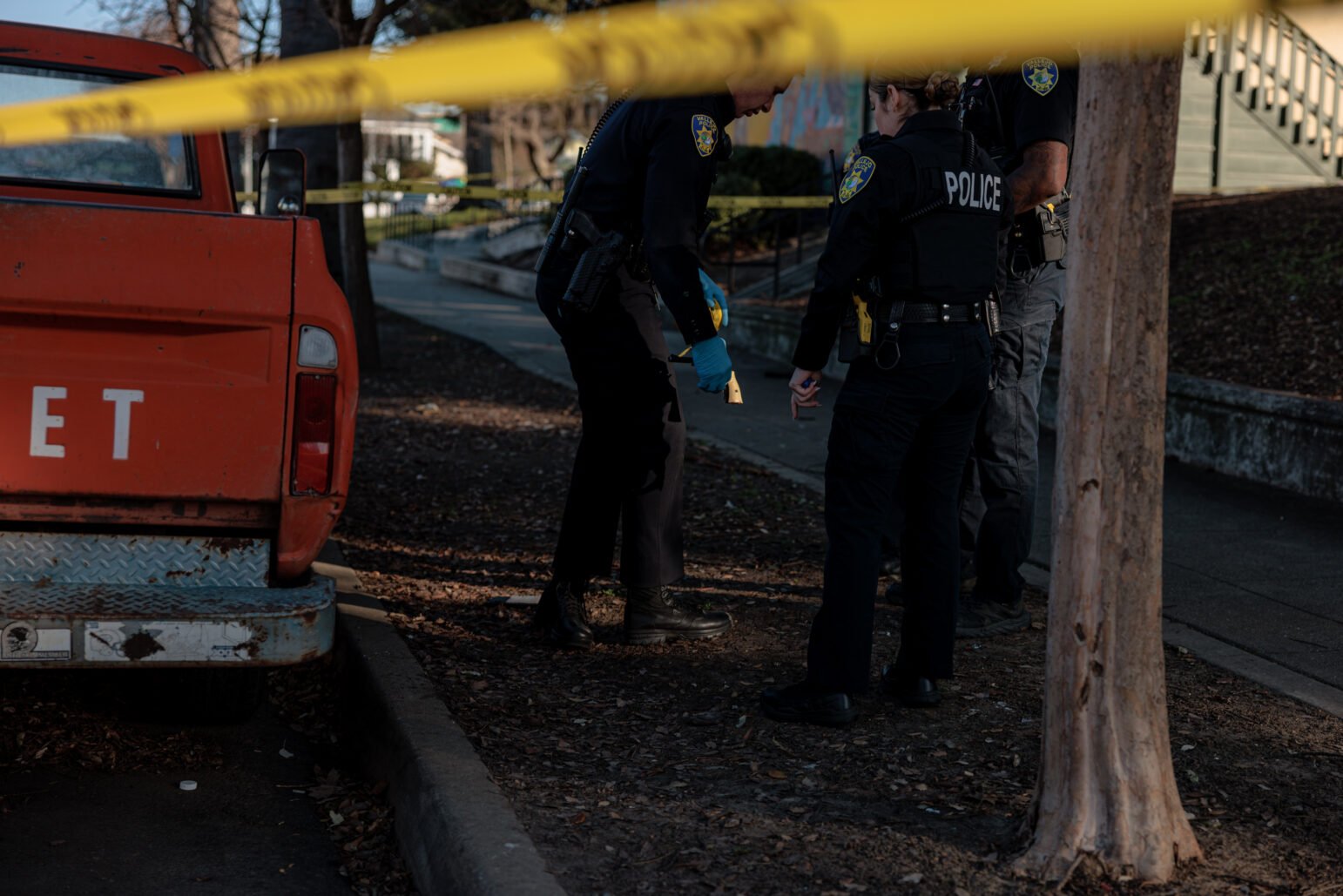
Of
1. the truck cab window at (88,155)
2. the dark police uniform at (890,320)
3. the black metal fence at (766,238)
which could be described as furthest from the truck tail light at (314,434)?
the black metal fence at (766,238)

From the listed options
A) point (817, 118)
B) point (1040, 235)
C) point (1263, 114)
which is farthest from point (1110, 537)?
point (817, 118)

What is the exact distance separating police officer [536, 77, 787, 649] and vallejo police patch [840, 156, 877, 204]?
532 millimetres

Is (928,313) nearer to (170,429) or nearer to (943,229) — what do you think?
(943,229)

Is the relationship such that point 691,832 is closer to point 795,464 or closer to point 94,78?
point 94,78

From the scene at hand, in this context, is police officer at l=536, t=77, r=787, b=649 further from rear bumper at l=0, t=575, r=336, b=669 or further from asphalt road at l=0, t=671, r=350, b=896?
rear bumper at l=0, t=575, r=336, b=669

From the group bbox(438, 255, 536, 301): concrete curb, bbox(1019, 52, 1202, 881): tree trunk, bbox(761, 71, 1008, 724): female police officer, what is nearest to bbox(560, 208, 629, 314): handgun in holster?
bbox(761, 71, 1008, 724): female police officer

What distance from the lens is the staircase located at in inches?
688

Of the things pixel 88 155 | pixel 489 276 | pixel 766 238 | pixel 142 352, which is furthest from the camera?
pixel 489 276

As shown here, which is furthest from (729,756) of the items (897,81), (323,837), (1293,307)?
(1293,307)

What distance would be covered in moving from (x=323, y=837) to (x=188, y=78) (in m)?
3.17

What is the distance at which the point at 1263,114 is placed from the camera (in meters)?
17.7

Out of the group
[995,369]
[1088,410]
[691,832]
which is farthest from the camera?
[995,369]

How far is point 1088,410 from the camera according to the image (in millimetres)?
2947

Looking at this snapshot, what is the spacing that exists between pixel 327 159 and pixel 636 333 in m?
7.89
